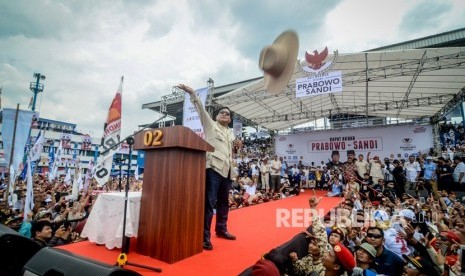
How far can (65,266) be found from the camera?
63.6 inches

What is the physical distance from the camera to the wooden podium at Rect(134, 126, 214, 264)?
2.30 metres

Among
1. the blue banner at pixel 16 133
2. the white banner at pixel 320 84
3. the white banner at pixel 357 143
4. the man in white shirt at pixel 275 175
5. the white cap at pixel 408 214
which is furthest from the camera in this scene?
the white banner at pixel 357 143

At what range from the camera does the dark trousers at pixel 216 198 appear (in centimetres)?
282

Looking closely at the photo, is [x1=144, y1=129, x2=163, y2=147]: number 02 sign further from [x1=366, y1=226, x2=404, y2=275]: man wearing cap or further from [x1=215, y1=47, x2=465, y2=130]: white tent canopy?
[x1=215, y1=47, x2=465, y2=130]: white tent canopy

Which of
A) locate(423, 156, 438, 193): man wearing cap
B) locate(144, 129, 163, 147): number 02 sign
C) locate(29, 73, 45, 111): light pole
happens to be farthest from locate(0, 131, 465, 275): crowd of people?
locate(29, 73, 45, 111): light pole

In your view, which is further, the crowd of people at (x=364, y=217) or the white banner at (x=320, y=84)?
the white banner at (x=320, y=84)

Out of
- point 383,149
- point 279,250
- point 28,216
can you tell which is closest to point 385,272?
point 279,250

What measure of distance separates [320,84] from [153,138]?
8.37 metres

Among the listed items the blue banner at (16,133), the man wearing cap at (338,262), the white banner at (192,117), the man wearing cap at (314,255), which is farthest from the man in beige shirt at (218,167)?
the white banner at (192,117)

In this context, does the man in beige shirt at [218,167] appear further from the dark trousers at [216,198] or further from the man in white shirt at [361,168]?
the man in white shirt at [361,168]

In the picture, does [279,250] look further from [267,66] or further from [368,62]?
[368,62]

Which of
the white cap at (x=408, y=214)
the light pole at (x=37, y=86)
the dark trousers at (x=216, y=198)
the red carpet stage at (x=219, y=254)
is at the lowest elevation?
the white cap at (x=408, y=214)

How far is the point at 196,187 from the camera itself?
2.59 m

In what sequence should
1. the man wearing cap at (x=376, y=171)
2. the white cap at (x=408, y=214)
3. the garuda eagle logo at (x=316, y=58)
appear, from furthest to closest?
1. the man wearing cap at (x=376, y=171)
2. the garuda eagle logo at (x=316, y=58)
3. the white cap at (x=408, y=214)
